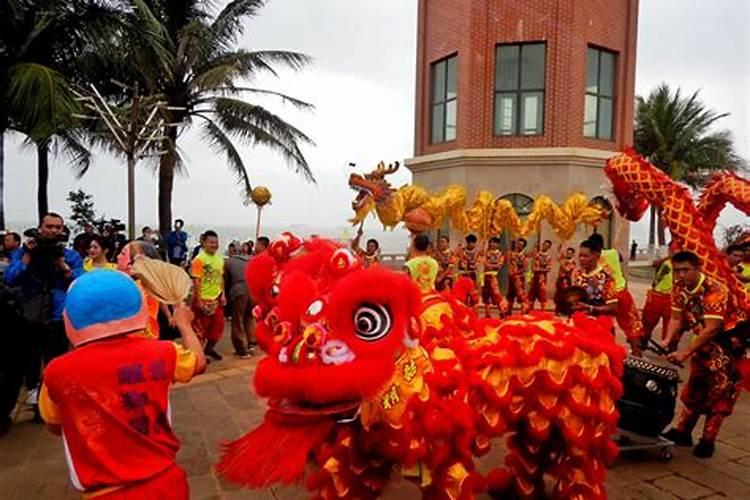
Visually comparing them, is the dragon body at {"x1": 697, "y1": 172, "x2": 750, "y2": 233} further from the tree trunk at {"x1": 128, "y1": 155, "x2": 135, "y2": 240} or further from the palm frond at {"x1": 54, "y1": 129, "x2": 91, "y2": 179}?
the palm frond at {"x1": 54, "y1": 129, "x2": 91, "y2": 179}

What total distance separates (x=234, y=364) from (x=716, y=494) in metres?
5.03

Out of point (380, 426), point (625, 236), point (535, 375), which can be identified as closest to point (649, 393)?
point (535, 375)

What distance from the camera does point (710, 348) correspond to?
163 inches

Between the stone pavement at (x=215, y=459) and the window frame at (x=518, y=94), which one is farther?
the window frame at (x=518, y=94)

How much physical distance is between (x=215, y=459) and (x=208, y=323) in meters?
3.10

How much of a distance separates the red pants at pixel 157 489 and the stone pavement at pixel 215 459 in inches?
53.9

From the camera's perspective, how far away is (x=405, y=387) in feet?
8.06

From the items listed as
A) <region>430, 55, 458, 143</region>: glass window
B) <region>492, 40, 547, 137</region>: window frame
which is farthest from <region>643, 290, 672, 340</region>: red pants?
<region>430, 55, 458, 143</region>: glass window

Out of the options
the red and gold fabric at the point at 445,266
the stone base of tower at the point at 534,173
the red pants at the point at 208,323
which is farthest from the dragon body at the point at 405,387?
the stone base of tower at the point at 534,173

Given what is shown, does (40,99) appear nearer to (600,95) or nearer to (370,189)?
(370,189)

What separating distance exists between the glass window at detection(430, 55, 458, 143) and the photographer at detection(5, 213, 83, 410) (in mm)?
10928

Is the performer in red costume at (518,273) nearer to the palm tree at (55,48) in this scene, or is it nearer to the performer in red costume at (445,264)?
the performer in red costume at (445,264)

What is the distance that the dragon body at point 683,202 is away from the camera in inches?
164

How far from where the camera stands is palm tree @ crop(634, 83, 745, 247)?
76.3 ft
